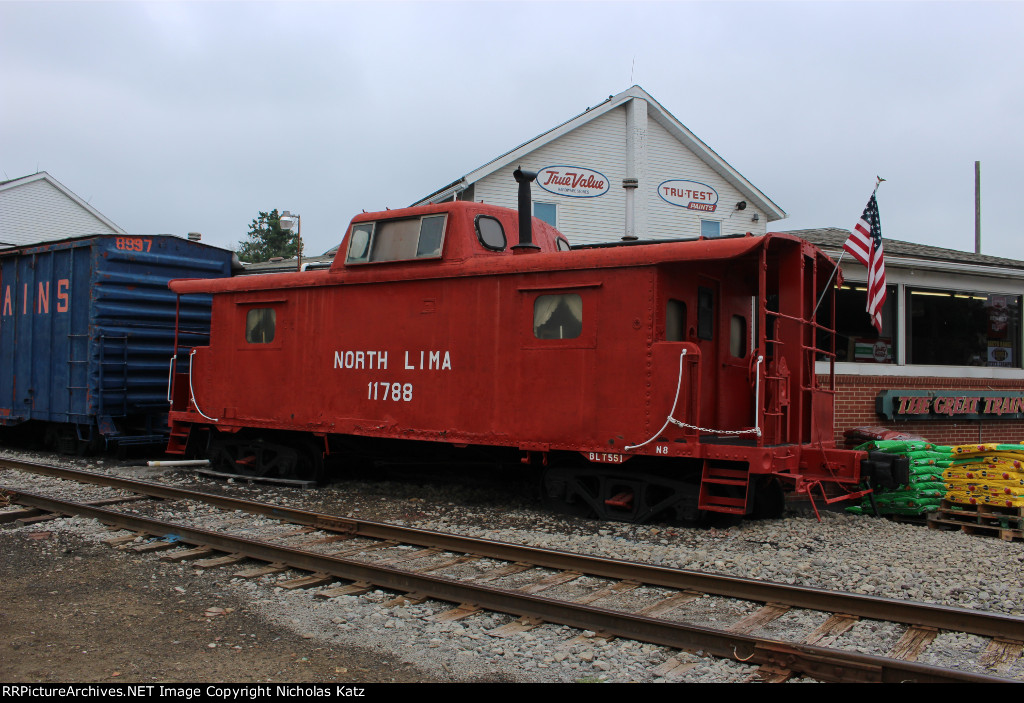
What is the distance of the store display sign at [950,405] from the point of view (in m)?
13.0

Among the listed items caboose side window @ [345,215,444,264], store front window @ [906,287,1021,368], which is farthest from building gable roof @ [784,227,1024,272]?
caboose side window @ [345,215,444,264]

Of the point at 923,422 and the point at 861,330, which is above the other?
the point at 861,330

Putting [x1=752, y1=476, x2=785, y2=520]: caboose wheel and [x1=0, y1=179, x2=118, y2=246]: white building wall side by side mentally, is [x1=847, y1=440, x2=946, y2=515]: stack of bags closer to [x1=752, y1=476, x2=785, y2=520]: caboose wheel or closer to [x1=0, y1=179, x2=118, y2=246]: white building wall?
[x1=752, y1=476, x2=785, y2=520]: caboose wheel

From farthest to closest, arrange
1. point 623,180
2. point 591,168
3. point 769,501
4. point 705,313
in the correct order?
point 591,168
point 623,180
point 705,313
point 769,501

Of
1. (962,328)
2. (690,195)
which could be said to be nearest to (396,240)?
(962,328)

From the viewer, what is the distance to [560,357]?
8.48 m

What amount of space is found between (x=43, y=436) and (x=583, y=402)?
11921 mm

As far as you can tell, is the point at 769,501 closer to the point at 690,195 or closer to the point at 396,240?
the point at 396,240

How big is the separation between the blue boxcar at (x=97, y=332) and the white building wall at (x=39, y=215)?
22197 mm

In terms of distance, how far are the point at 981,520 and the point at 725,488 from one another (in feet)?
11.0

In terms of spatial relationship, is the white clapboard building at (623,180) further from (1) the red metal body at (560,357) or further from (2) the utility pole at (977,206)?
(2) the utility pole at (977,206)

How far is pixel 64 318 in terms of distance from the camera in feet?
43.6
